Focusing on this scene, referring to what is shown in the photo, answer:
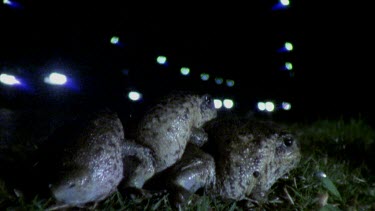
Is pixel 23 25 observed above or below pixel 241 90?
above

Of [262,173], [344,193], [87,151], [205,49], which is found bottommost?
[344,193]

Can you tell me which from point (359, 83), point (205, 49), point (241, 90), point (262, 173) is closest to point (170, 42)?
point (205, 49)

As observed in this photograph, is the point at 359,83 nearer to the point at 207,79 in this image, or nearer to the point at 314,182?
the point at 207,79

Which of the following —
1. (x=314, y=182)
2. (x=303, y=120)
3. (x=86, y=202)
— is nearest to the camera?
(x=86, y=202)

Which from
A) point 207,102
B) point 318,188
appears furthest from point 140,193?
point 318,188

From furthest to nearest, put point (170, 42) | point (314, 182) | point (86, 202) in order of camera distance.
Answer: point (170, 42) < point (314, 182) < point (86, 202)

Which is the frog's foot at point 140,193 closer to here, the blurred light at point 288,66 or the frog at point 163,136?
the frog at point 163,136

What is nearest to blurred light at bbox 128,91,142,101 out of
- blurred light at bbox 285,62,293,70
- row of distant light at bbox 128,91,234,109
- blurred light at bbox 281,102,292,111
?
row of distant light at bbox 128,91,234,109
